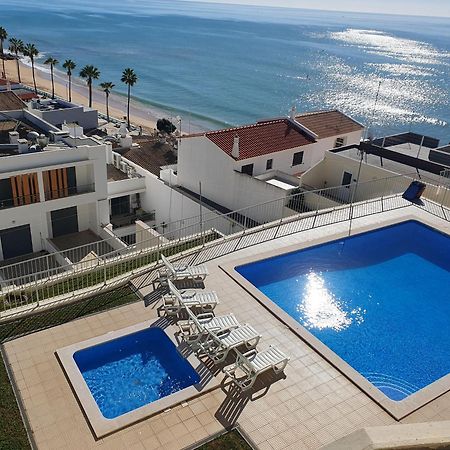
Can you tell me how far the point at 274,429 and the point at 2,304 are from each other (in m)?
9.17

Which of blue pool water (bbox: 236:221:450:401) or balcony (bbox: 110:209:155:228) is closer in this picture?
blue pool water (bbox: 236:221:450:401)

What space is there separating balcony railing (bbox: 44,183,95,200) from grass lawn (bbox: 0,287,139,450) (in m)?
11.2

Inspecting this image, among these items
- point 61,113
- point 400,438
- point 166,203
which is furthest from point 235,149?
point 61,113

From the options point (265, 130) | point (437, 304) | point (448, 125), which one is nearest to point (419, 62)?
point (448, 125)

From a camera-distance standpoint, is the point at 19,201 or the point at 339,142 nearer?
the point at 19,201

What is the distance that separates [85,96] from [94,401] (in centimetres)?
8071

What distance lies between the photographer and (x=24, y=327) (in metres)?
13.7

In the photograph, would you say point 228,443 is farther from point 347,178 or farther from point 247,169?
point 347,178

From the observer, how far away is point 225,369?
40.9 feet

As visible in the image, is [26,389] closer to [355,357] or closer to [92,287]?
[92,287]

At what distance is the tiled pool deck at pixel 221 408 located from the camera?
10391mm

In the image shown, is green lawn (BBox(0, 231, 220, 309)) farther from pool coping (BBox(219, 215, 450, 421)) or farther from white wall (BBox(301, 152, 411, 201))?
white wall (BBox(301, 152, 411, 201))

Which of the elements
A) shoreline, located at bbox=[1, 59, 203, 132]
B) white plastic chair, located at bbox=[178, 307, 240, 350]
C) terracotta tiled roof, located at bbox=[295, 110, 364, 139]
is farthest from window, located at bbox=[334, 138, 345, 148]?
shoreline, located at bbox=[1, 59, 203, 132]

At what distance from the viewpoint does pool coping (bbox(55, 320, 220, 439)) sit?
420 inches
